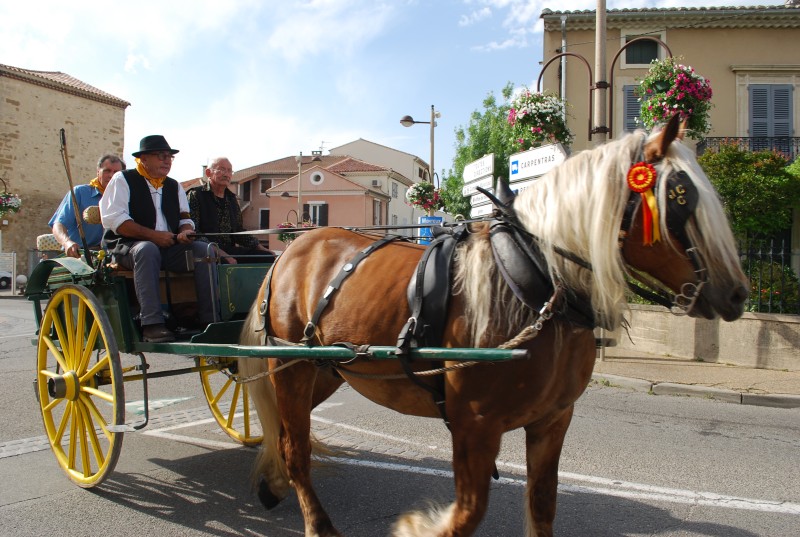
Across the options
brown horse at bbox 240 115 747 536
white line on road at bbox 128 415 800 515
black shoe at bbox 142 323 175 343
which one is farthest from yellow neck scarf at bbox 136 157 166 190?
white line on road at bbox 128 415 800 515

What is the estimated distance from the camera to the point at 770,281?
9.25 m

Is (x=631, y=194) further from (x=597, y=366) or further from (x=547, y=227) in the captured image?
(x=597, y=366)

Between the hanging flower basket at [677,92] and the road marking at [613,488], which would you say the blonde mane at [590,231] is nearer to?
the road marking at [613,488]

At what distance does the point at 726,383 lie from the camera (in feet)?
26.0

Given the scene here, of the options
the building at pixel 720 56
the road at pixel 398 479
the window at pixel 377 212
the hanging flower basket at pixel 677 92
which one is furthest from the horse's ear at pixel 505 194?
the window at pixel 377 212

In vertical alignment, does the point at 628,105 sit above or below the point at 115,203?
above

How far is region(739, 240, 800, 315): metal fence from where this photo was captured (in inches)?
359

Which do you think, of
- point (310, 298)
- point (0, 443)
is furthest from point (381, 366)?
point (0, 443)

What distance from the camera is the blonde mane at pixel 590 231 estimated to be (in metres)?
2.29

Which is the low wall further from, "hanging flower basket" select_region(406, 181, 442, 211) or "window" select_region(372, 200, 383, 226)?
"window" select_region(372, 200, 383, 226)

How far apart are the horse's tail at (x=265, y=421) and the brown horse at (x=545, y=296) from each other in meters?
0.87

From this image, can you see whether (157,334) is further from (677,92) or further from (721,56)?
(721,56)

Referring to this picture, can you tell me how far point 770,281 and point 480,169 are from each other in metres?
4.62

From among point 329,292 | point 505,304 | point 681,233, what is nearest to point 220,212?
point 329,292
